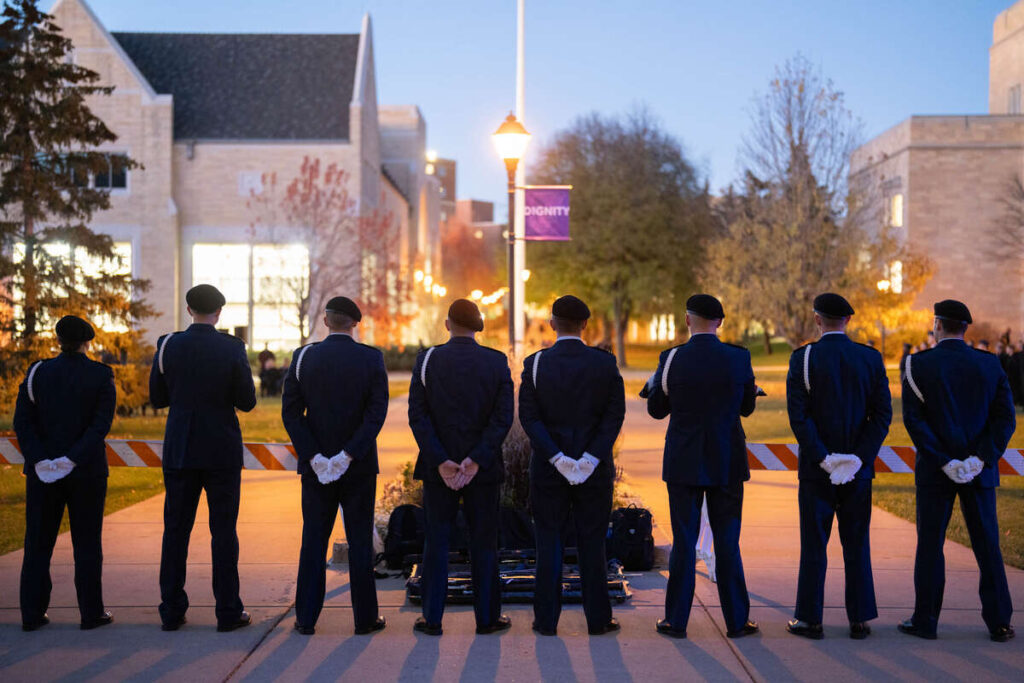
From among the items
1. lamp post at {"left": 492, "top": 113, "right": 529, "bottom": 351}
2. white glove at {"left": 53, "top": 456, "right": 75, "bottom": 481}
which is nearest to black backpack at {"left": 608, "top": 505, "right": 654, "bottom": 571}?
white glove at {"left": 53, "top": 456, "right": 75, "bottom": 481}

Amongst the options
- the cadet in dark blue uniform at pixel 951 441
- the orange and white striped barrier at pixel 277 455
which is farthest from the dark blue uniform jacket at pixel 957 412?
the orange and white striped barrier at pixel 277 455

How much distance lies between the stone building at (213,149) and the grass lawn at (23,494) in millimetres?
29864

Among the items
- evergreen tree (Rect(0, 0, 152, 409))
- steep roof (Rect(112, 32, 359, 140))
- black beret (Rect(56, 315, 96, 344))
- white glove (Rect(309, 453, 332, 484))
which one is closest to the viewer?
white glove (Rect(309, 453, 332, 484))

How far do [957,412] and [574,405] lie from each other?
2.37 meters

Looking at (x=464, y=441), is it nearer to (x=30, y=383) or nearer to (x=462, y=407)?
(x=462, y=407)

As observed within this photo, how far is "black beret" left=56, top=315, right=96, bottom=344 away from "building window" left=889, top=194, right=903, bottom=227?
52.7 metres

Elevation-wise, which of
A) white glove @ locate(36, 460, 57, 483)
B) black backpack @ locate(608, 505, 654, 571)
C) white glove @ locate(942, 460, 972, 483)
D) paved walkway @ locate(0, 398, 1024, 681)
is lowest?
paved walkway @ locate(0, 398, 1024, 681)

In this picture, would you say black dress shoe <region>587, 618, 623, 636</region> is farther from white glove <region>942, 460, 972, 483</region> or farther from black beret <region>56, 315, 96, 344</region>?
black beret <region>56, 315, 96, 344</region>

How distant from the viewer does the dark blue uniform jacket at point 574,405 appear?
6.50 meters

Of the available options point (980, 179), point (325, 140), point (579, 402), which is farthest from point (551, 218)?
point (980, 179)

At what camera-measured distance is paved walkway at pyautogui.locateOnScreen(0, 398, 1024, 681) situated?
577 centimetres

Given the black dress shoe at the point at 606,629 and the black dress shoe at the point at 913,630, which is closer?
the black dress shoe at the point at 913,630

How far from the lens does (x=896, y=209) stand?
181ft

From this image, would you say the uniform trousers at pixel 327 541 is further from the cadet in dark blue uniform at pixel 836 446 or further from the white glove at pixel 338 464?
the cadet in dark blue uniform at pixel 836 446
